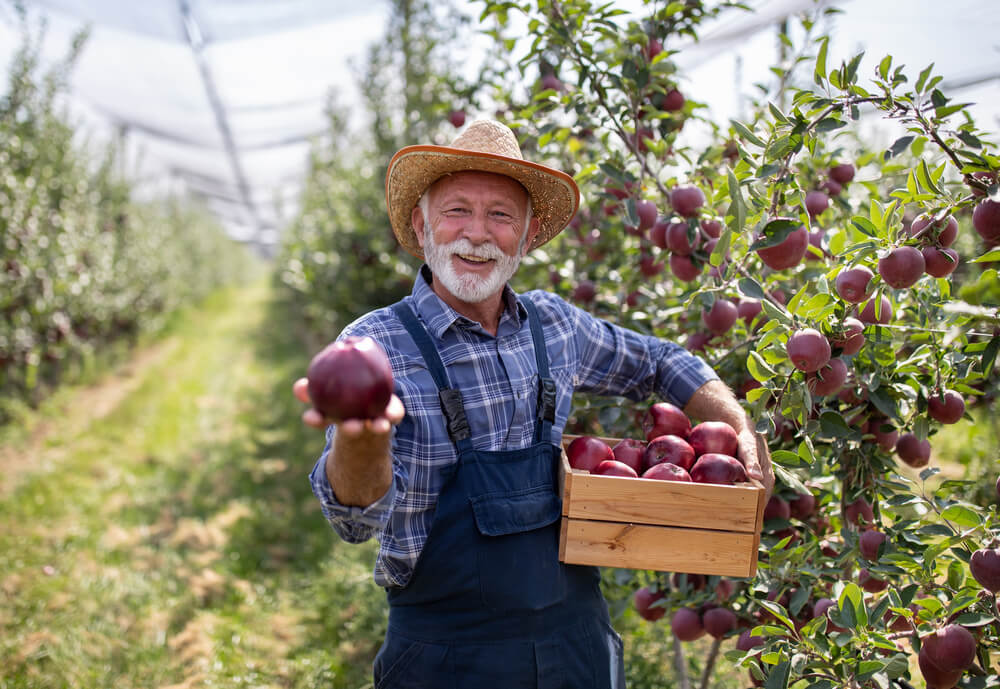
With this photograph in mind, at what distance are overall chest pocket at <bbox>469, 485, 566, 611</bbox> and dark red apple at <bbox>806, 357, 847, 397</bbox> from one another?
0.65m

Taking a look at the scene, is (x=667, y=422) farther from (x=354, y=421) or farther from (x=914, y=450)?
(x=354, y=421)

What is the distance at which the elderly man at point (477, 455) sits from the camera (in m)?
1.54

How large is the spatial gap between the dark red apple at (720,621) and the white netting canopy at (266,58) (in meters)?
1.39

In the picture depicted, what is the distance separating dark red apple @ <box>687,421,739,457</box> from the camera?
1679mm

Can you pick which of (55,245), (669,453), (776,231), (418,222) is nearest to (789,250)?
(776,231)

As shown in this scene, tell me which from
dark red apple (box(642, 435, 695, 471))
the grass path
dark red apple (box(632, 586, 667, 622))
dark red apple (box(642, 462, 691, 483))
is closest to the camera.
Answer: dark red apple (box(642, 462, 691, 483))

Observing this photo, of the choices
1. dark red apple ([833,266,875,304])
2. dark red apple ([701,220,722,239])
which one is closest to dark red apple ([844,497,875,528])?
dark red apple ([833,266,875,304])

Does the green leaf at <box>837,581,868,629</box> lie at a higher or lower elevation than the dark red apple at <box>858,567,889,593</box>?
higher

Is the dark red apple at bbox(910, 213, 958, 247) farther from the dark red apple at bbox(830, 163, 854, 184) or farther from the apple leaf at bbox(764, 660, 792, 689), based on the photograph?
the apple leaf at bbox(764, 660, 792, 689)

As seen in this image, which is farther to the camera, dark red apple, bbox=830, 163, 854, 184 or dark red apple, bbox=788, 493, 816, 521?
dark red apple, bbox=830, 163, 854, 184

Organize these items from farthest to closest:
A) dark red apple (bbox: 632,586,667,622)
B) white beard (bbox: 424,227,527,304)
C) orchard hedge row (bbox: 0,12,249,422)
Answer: orchard hedge row (bbox: 0,12,249,422) → dark red apple (bbox: 632,586,667,622) → white beard (bbox: 424,227,527,304)

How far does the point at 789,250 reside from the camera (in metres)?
1.67

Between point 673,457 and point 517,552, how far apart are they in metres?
0.41

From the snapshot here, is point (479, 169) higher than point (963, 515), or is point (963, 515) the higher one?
point (479, 169)
